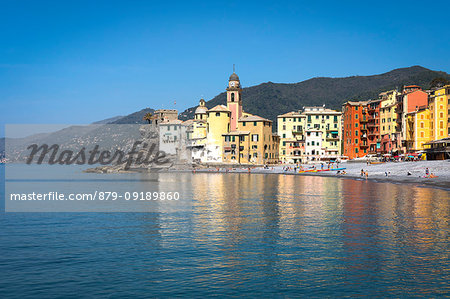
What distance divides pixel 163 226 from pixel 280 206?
15.0 m

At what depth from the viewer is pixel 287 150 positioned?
144750 millimetres

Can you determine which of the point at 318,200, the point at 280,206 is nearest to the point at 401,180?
the point at 318,200

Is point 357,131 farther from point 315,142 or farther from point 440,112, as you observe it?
point 440,112

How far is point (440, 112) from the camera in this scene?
3942 inches

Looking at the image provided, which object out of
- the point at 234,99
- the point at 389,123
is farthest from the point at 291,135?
the point at 389,123

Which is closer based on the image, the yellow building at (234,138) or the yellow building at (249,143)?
the yellow building at (249,143)

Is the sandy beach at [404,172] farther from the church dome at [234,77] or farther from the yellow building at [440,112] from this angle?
the church dome at [234,77]

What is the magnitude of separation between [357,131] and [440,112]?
1196 inches

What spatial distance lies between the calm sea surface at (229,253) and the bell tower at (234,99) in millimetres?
103213

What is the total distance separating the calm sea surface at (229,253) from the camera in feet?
59.4

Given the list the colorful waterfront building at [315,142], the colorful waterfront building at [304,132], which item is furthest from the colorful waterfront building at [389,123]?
the colorful waterfront building at [315,142]

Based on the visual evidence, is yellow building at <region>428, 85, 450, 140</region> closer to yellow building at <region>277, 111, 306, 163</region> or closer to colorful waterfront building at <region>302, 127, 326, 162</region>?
colorful waterfront building at <region>302, 127, 326, 162</region>

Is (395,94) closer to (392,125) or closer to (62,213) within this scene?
(392,125)

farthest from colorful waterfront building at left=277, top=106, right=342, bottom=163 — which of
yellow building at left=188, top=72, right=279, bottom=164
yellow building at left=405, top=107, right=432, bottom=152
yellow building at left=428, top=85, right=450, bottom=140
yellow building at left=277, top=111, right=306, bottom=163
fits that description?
yellow building at left=428, top=85, right=450, bottom=140
